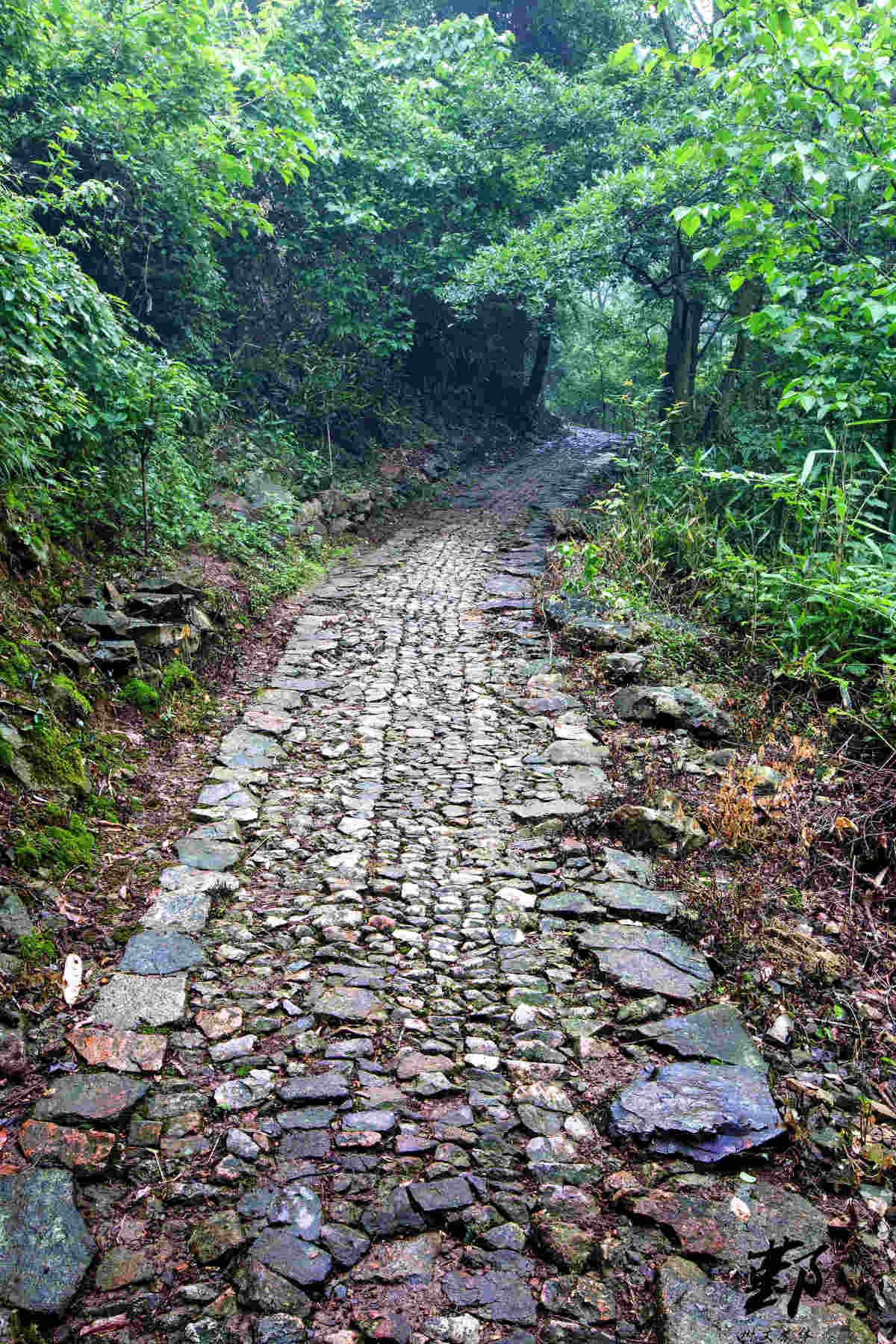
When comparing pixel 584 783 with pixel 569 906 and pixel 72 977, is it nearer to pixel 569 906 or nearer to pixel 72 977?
pixel 569 906

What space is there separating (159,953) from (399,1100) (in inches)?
37.9

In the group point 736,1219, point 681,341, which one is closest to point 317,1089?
point 736,1219

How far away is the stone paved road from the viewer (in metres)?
1.49

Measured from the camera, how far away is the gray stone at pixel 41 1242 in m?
1.43

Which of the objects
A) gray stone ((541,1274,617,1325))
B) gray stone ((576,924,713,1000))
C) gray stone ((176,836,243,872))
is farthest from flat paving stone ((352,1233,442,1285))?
gray stone ((176,836,243,872))

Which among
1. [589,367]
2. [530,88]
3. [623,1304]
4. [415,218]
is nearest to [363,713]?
[623,1304]

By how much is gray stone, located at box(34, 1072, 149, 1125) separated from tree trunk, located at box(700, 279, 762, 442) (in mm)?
8408

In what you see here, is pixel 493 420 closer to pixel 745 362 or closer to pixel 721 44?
pixel 745 362

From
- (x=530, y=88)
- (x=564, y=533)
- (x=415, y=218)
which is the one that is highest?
(x=530, y=88)

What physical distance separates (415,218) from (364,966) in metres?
12.5

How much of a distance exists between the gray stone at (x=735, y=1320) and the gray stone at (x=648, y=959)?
0.92 meters

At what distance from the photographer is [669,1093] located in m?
2.00

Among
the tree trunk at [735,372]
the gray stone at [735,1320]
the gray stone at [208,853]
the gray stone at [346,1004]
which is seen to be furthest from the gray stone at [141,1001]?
the tree trunk at [735,372]

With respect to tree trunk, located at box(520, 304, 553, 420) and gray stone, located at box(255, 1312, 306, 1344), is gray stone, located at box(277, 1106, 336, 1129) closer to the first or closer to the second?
gray stone, located at box(255, 1312, 306, 1344)
